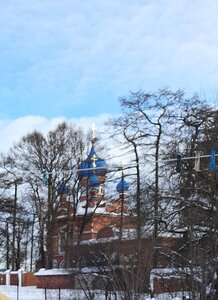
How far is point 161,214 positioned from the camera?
27.4m

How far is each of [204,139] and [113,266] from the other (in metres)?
9.12

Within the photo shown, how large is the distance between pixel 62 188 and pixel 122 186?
46.7 feet

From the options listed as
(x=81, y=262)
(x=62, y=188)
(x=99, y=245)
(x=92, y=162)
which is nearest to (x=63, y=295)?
(x=81, y=262)

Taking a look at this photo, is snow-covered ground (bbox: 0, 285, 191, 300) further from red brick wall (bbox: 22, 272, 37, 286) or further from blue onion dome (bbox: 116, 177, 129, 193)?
blue onion dome (bbox: 116, 177, 129, 193)

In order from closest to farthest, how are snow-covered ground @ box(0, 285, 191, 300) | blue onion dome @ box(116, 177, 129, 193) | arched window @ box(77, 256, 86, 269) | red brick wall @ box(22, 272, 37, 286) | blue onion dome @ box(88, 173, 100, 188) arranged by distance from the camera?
snow-covered ground @ box(0, 285, 191, 300) → arched window @ box(77, 256, 86, 269) → blue onion dome @ box(116, 177, 129, 193) → red brick wall @ box(22, 272, 37, 286) → blue onion dome @ box(88, 173, 100, 188)

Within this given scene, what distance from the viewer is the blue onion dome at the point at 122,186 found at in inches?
1358

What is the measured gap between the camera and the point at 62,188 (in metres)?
48.4

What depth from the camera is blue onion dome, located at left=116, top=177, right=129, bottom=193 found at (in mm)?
34500

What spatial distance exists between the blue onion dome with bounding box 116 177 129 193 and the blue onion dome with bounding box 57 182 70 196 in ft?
39.1

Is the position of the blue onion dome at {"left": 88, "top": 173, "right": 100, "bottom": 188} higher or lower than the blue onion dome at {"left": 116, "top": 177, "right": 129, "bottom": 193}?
higher

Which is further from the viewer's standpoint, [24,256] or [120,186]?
[24,256]

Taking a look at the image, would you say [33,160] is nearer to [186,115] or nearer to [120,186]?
[120,186]

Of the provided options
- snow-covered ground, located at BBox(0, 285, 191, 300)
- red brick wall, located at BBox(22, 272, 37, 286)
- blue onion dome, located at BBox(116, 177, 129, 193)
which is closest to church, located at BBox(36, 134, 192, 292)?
blue onion dome, located at BBox(116, 177, 129, 193)

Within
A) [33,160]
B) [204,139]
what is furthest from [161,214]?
[33,160]
